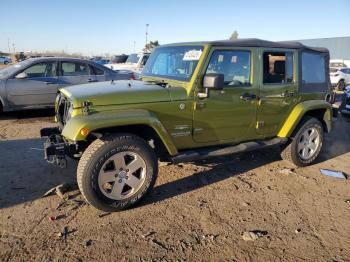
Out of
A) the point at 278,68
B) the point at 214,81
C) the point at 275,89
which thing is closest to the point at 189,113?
the point at 214,81

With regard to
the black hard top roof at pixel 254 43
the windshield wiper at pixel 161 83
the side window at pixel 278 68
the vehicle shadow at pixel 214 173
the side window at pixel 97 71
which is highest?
the black hard top roof at pixel 254 43

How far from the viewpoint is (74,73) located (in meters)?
8.47

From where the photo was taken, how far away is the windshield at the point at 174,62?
4.23 metres

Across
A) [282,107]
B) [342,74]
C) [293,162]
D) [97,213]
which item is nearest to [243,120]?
[282,107]

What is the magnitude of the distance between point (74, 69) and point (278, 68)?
552 cm

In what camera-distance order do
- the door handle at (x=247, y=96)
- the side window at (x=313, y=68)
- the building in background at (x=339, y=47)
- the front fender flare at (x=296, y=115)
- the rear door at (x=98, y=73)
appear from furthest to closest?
the building in background at (x=339, y=47), the rear door at (x=98, y=73), the side window at (x=313, y=68), the front fender flare at (x=296, y=115), the door handle at (x=247, y=96)

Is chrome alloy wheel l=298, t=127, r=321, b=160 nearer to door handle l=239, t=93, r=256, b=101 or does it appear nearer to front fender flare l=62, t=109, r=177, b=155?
door handle l=239, t=93, r=256, b=101

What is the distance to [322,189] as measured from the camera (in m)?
4.63

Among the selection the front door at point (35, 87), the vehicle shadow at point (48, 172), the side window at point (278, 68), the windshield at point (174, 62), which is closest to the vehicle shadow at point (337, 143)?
the vehicle shadow at point (48, 172)

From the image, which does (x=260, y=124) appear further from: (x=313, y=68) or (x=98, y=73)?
(x=98, y=73)

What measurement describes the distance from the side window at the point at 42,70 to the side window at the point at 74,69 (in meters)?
0.27

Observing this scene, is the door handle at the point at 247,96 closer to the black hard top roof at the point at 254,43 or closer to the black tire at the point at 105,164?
the black hard top roof at the point at 254,43

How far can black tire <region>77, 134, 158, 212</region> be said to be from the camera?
11.4 ft

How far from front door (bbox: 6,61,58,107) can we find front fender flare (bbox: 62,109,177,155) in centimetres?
496
